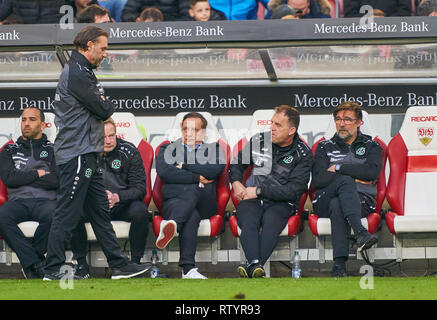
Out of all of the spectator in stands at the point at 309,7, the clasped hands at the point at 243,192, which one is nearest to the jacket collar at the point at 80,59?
the clasped hands at the point at 243,192

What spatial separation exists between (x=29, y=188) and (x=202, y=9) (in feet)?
10.0

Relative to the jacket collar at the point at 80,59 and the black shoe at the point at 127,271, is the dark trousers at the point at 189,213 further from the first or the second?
the jacket collar at the point at 80,59

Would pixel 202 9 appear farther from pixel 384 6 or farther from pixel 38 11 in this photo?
pixel 384 6

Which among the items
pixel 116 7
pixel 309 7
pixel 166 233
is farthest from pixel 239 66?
pixel 116 7

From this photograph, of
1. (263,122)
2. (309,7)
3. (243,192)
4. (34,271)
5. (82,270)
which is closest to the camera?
(34,271)

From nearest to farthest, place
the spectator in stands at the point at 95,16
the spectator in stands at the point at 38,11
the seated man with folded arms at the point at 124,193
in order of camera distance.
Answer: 1. the seated man with folded arms at the point at 124,193
2. the spectator in stands at the point at 95,16
3. the spectator in stands at the point at 38,11

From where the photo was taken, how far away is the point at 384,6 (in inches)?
418

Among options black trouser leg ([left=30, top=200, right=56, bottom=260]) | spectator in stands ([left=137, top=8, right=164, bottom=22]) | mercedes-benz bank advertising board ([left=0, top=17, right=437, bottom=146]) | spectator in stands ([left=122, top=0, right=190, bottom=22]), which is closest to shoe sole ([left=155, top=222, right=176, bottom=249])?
black trouser leg ([left=30, top=200, right=56, bottom=260])

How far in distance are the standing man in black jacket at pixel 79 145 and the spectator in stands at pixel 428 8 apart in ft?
13.0

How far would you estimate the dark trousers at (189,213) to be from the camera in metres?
7.96

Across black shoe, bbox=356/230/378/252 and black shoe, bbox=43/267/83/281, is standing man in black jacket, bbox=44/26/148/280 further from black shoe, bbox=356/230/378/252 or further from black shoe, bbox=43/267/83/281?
black shoe, bbox=356/230/378/252

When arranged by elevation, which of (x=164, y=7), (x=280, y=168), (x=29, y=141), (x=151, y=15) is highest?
(x=164, y=7)
